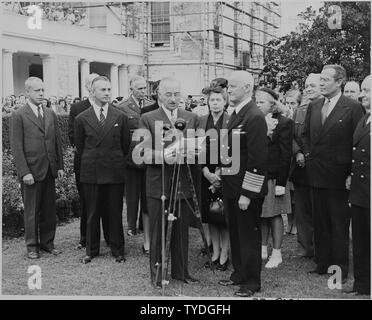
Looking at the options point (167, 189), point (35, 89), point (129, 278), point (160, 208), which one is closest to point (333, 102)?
point (167, 189)

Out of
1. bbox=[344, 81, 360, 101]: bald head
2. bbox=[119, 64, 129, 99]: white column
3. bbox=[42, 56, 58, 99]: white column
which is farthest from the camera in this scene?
bbox=[119, 64, 129, 99]: white column

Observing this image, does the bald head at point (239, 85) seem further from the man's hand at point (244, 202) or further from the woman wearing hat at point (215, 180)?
the man's hand at point (244, 202)

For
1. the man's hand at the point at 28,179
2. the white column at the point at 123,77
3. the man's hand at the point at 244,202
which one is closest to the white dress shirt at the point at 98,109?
the man's hand at the point at 28,179

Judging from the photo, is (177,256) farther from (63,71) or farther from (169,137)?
(63,71)

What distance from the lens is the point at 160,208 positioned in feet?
19.3

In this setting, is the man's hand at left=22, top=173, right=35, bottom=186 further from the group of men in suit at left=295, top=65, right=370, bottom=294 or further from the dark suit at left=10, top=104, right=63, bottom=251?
the group of men in suit at left=295, top=65, right=370, bottom=294

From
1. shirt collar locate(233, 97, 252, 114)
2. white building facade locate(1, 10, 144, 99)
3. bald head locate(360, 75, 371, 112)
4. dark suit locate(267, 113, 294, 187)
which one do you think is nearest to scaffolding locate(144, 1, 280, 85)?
white building facade locate(1, 10, 144, 99)

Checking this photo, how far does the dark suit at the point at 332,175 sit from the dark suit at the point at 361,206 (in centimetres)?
30

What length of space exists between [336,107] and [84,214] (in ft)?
12.0

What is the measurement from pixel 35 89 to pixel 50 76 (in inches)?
387

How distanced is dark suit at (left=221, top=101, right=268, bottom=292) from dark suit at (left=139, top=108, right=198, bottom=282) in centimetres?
47

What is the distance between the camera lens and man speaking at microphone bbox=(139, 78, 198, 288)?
5.80m

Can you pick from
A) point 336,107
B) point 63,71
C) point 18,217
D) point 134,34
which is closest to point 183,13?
point 134,34

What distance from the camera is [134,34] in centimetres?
2517
